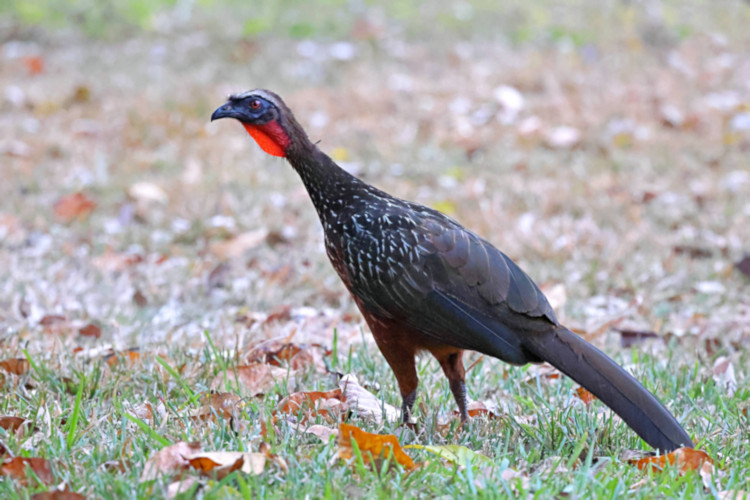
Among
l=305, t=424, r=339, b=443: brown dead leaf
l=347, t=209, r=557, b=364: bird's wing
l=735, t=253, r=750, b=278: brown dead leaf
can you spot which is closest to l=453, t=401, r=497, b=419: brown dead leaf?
l=347, t=209, r=557, b=364: bird's wing

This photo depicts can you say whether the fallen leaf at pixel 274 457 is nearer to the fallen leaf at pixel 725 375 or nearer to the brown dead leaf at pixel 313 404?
the brown dead leaf at pixel 313 404

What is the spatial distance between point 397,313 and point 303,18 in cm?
936

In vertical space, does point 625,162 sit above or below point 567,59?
below

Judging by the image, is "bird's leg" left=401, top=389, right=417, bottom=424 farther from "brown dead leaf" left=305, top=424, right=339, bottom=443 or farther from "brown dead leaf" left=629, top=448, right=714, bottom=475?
"brown dead leaf" left=629, top=448, right=714, bottom=475

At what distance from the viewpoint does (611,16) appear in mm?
11531

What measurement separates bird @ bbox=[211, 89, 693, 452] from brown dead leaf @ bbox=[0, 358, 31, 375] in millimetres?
1227

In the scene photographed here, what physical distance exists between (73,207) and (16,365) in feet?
10.2

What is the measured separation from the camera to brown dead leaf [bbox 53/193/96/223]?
6352mm

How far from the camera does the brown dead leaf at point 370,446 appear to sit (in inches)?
102

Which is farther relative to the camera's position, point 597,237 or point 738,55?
point 738,55

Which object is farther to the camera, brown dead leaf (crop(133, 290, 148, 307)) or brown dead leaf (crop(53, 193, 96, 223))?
brown dead leaf (crop(53, 193, 96, 223))

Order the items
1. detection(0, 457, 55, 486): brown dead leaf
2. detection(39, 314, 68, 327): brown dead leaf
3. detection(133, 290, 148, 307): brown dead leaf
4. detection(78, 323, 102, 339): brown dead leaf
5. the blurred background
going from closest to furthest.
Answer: detection(0, 457, 55, 486): brown dead leaf < detection(78, 323, 102, 339): brown dead leaf < detection(39, 314, 68, 327): brown dead leaf < detection(133, 290, 148, 307): brown dead leaf < the blurred background

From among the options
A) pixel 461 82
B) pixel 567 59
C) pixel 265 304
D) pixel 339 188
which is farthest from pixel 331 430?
pixel 567 59

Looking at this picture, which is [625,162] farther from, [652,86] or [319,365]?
[319,365]
